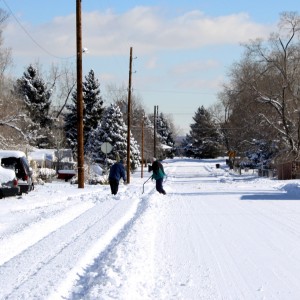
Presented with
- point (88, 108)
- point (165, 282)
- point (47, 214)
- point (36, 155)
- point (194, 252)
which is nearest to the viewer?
point (165, 282)

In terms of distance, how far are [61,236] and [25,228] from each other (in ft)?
4.37

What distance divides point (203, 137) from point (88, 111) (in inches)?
2231

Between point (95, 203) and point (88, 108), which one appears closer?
point (95, 203)

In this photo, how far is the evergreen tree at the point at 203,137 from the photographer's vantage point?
131788 mm

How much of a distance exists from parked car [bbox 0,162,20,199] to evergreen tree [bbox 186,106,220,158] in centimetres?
10880

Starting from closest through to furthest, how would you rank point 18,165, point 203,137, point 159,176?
point 18,165 → point 159,176 → point 203,137

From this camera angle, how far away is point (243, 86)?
5794cm

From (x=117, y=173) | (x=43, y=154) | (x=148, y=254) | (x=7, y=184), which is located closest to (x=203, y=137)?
(x=43, y=154)

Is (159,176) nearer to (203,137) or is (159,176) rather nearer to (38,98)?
(38,98)

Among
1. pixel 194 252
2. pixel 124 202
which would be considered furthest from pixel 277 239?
pixel 124 202

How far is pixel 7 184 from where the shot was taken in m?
19.8

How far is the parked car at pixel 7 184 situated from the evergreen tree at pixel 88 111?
59567 mm

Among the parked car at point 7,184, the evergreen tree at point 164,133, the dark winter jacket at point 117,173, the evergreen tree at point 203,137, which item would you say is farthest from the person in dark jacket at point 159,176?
the evergreen tree at point 164,133

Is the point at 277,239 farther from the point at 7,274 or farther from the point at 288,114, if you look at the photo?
the point at 288,114
